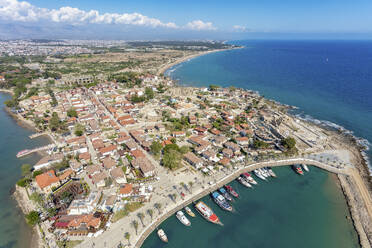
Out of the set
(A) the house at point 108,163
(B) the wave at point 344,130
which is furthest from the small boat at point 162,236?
(B) the wave at point 344,130

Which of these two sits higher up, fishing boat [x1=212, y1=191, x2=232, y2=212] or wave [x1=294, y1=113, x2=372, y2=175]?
wave [x1=294, y1=113, x2=372, y2=175]

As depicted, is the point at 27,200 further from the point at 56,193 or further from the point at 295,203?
the point at 295,203

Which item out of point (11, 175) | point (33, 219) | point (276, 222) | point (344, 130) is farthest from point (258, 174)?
point (11, 175)

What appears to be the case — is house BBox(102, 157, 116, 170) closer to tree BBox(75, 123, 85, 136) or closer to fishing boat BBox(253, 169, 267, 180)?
tree BBox(75, 123, 85, 136)

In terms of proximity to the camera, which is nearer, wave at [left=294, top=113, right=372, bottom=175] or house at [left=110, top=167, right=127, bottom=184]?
house at [left=110, top=167, right=127, bottom=184]

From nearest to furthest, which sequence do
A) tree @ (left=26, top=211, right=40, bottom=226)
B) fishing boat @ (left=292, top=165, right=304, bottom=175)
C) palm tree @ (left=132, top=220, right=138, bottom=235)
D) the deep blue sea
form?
palm tree @ (left=132, top=220, right=138, bottom=235), tree @ (left=26, top=211, right=40, bottom=226), fishing boat @ (left=292, top=165, right=304, bottom=175), the deep blue sea

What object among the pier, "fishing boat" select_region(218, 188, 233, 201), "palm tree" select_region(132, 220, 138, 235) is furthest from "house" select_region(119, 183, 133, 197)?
"fishing boat" select_region(218, 188, 233, 201)

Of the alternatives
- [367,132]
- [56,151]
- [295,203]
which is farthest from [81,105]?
[367,132]
